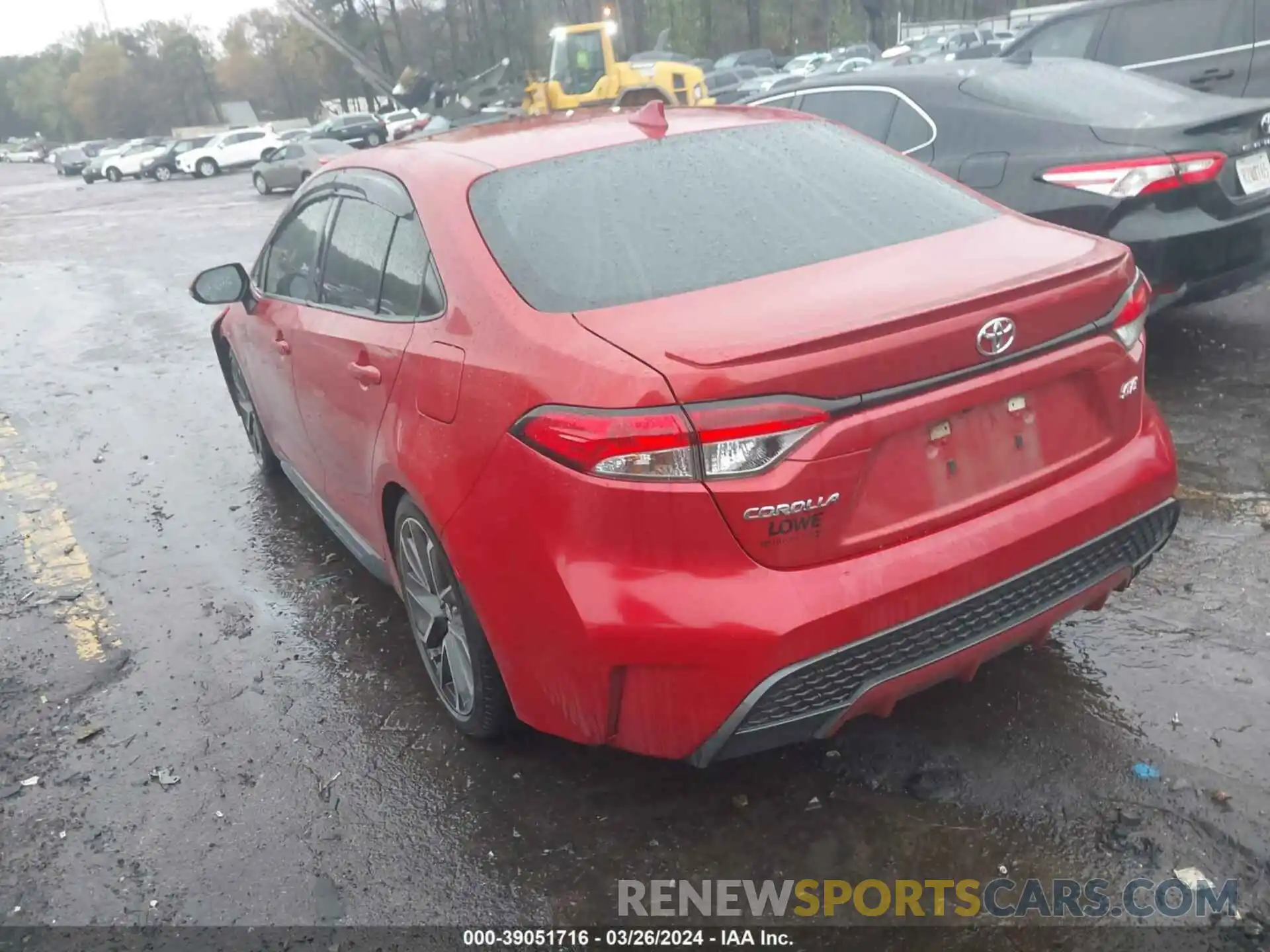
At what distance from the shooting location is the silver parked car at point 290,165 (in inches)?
1030

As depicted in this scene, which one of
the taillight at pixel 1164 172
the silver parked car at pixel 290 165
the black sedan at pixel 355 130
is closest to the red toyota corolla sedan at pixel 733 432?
the taillight at pixel 1164 172

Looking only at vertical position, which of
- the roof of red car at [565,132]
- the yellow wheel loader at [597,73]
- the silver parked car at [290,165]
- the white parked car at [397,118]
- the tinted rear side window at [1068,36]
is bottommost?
the white parked car at [397,118]

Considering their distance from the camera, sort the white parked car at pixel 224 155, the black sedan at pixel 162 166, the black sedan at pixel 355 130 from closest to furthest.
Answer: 1. the black sedan at pixel 355 130
2. the white parked car at pixel 224 155
3. the black sedan at pixel 162 166

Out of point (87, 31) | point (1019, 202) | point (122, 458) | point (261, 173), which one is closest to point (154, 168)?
point (261, 173)

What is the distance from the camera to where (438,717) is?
336cm

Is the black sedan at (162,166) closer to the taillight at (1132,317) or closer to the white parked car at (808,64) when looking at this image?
the white parked car at (808,64)

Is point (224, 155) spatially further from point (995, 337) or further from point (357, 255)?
point (995, 337)

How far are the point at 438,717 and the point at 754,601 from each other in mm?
1526

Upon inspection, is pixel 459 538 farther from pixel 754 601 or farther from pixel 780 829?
pixel 780 829

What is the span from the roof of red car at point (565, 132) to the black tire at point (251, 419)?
A: 2.17 m

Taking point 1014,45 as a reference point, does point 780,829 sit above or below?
below

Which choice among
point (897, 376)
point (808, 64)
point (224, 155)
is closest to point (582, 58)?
point (897, 376)

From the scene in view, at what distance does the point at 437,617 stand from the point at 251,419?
2.87 metres

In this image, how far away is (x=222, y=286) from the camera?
4414 mm
